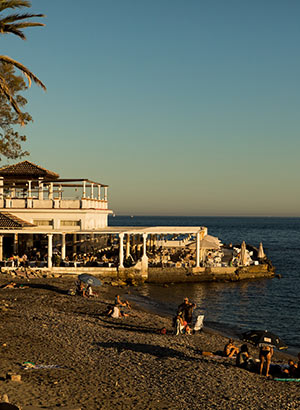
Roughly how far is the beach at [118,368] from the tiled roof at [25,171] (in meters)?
21.9

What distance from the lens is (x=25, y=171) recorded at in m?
44.2

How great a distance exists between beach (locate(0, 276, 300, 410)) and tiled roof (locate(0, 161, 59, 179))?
2193 centimetres

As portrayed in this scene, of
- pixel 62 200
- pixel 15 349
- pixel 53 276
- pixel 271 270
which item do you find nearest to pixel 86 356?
pixel 15 349

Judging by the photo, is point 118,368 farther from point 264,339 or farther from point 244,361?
point 264,339

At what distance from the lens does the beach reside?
42.4 feet

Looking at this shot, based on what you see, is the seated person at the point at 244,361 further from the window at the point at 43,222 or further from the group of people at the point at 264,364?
the window at the point at 43,222

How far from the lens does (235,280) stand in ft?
143

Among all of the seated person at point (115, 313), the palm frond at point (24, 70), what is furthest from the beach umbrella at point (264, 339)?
the palm frond at point (24, 70)

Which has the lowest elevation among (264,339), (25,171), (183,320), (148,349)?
(148,349)

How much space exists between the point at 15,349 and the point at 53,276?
19.5 meters

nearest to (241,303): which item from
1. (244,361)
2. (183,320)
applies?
(183,320)

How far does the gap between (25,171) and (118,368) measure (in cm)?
3146

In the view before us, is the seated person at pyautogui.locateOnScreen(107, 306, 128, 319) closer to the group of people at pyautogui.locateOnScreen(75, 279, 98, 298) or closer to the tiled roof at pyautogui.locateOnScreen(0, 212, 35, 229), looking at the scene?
the group of people at pyautogui.locateOnScreen(75, 279, 98, 298)

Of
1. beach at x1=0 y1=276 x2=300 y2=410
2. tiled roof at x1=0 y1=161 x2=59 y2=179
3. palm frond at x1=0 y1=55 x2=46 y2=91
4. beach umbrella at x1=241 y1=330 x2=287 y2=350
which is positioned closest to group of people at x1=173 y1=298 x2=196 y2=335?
beach at x1=0 y1=276 x2=300 y2=410
